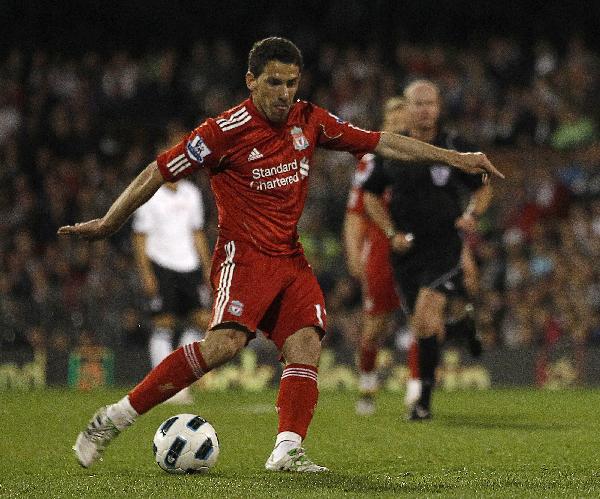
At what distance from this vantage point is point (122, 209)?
18.5 feet

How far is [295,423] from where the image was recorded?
5.79m

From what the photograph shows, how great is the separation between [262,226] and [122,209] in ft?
2.30

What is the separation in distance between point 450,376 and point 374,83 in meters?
6.41

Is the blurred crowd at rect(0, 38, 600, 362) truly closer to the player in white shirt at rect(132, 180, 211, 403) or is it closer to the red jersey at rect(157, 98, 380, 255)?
the player in white shirt at rect(132, 180, 211, 403)

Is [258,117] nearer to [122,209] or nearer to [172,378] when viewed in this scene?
[122,209]

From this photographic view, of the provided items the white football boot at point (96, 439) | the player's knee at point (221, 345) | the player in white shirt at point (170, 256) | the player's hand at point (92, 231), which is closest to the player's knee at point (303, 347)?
the player's knee at point (221, 345)

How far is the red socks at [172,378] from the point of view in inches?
227

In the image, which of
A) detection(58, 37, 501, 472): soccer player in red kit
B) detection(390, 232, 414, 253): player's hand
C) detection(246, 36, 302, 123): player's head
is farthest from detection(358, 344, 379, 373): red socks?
detection(246, 36, 302, 123): player's head

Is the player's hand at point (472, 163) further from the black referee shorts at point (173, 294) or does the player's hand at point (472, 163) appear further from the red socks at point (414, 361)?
the black referee shorts at point (173, 294)

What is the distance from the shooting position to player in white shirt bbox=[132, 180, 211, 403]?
36.4 ft

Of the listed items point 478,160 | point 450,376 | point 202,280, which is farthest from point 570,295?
point 478,160

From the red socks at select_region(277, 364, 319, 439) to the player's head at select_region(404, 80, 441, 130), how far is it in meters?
3.30

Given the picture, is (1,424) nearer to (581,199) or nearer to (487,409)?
(487,409)

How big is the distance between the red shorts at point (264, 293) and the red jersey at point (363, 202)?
333 cm
